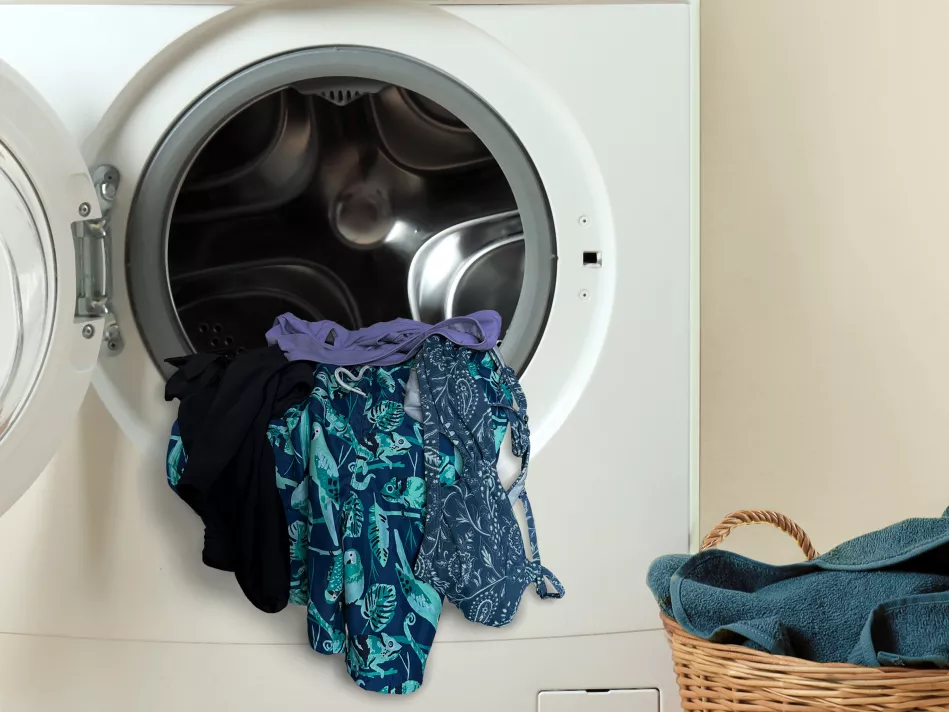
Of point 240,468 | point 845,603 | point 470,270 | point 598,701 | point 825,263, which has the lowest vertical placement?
point 598,701

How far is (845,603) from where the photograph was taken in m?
0.64

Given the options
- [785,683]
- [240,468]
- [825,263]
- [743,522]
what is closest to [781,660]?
[785,683]

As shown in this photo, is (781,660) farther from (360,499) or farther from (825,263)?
(825,263)

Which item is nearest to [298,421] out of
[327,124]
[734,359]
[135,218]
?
[135,218]

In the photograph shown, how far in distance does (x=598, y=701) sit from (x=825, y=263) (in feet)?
2.52

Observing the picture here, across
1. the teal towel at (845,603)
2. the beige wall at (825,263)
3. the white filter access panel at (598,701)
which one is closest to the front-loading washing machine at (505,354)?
the white filter access panel at (598,701)

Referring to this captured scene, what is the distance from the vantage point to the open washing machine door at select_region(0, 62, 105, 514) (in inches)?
30.4

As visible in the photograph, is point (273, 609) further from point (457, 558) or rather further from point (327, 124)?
point (327, 124)

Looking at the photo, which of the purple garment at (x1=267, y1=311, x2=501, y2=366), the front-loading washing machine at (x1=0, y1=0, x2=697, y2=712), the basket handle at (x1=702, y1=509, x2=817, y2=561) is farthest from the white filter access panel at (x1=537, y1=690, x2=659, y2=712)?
the purple garment at (x1=267, y1=311, x2=501, y2=366)

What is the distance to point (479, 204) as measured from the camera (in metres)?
1.08

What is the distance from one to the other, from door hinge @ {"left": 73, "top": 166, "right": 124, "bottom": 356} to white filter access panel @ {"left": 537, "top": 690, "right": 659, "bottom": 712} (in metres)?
0.61

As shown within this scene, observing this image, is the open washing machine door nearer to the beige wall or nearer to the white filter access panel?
the white filter access panel

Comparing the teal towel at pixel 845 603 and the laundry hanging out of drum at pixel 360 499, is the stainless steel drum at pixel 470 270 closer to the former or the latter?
the laundry hanging out of drum at pixel 360 499

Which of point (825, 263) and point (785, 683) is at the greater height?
point (825, 263)
